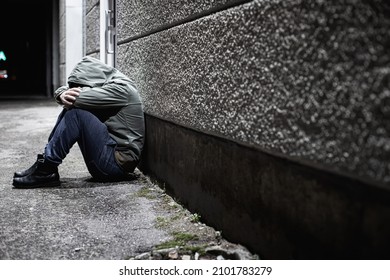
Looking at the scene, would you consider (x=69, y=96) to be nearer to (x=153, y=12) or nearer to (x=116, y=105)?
(x=116, y=105)

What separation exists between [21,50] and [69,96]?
2619cm

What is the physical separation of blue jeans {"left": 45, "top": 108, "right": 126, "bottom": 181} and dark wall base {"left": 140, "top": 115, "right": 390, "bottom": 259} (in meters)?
0.71

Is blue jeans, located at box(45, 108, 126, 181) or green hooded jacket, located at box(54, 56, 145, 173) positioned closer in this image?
blue jeans, located at box(45, 108, 126, 181)

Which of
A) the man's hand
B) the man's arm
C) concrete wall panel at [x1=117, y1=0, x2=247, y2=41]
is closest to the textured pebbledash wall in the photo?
concrete wall panel at [x1=117, y1=0, x2=247, y2=41]

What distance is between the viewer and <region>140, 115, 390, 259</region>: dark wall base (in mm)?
1243

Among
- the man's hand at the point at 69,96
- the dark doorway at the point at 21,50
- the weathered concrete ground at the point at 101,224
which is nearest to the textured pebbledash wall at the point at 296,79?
the weathered concrete ground at the point at 101,224

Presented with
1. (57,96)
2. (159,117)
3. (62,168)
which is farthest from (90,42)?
(159,117)

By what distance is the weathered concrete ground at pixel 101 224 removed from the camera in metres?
2.10

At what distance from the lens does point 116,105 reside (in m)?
3.46

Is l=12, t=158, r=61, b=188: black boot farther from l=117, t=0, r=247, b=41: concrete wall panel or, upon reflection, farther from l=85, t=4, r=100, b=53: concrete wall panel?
l=85, t=4, r=100, b=53: concrete wall panel

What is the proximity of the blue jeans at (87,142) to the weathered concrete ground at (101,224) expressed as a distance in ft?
0.49

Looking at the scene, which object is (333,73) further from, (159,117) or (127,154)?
(127,154)

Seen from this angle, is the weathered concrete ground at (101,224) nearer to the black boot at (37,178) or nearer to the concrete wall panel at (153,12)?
the black boot at (37,178)

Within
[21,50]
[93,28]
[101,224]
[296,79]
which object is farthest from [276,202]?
[21,50]
